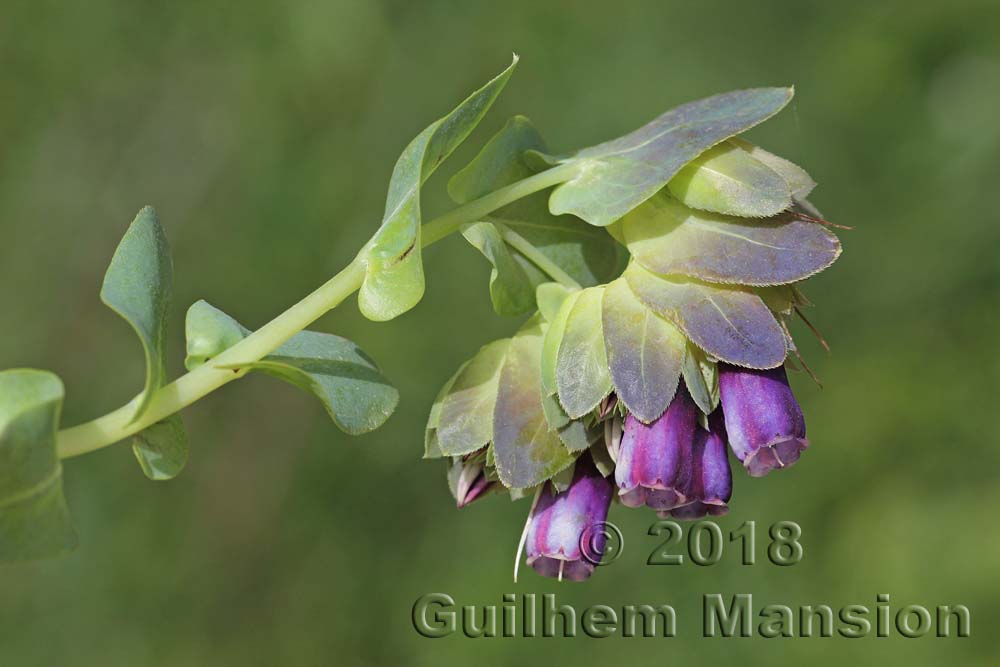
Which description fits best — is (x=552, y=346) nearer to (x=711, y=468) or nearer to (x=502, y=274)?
(x=502, y=274)

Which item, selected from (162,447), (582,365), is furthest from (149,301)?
(582,365)

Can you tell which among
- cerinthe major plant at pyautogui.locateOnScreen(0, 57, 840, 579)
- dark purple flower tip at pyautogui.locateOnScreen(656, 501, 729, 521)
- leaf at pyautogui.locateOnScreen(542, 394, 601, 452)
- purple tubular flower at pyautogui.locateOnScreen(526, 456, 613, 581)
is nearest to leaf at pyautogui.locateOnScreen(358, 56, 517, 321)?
cerinthe major plant at pyautogui.locateOnScreen(0, 57, 840, 579)

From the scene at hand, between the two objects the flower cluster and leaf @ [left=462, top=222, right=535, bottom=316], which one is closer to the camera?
the flower cluster

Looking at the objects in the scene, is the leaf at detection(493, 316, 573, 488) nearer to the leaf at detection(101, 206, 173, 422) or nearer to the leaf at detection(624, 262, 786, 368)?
the leaf at detection(624, 262, 786, 368)

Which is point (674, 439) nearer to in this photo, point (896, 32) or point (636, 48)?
point (636, 48)

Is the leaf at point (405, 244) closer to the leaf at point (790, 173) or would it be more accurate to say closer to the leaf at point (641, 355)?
the leaf at point (641, 355)

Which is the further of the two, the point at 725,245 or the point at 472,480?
the point at 472,480

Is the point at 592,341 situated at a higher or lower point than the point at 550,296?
lower
